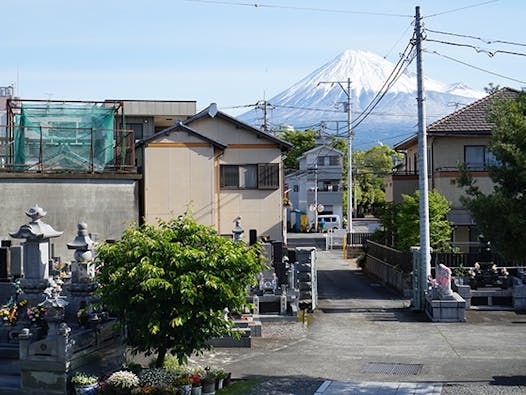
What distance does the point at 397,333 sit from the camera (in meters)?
21.8

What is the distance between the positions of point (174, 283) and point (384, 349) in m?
7.92

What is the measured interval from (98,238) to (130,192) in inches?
91.0

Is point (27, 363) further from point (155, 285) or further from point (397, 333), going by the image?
point (397, 333)

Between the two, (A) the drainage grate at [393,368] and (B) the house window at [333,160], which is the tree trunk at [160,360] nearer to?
(A) the drainage grate at [393,368]

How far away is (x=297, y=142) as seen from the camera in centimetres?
9412

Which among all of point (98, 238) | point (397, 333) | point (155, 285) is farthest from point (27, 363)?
point (98, 238)

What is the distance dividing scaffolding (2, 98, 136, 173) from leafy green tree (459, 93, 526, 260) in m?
19.0

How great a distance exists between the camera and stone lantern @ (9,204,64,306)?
53.7 ft

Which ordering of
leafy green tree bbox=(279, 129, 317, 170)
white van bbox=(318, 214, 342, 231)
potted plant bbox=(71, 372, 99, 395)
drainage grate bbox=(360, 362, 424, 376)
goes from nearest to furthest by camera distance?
potted plant bbox=(71, 372, 99, 395)
drainage grate bbox=(360, 362, 424, 376)
white van bbox=(318, 214, 342, 231)
leafy green tree bbox=(279, 129, 317, 170)

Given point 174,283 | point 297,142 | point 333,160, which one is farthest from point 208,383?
point 297,142

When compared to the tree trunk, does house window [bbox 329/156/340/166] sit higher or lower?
higher

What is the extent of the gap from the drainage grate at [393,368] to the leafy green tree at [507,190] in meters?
4.38

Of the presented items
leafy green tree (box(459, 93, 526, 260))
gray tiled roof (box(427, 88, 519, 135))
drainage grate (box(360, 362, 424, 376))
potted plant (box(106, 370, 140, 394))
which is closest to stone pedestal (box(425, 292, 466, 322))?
drainage grate (box(360, 362, 424, 376))

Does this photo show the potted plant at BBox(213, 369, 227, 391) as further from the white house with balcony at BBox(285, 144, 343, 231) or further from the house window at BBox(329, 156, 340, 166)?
the house window at BBox(329, 156, 340, 166)
